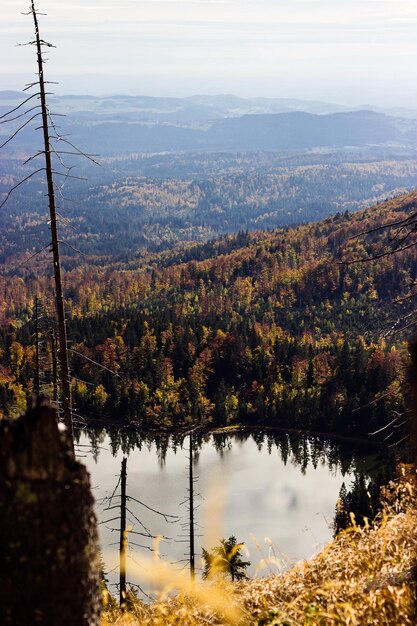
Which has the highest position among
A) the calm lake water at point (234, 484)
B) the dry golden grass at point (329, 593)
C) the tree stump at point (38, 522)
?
the tree stump at point (38, 522)

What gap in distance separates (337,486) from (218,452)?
2134 cm

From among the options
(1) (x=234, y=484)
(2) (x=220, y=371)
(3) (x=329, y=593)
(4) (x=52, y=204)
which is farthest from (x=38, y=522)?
(2) (x=220, y=371)

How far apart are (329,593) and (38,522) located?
429 cm

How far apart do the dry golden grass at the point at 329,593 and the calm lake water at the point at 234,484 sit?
4110 cm

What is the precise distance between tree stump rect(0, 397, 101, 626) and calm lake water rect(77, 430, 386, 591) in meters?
45.5

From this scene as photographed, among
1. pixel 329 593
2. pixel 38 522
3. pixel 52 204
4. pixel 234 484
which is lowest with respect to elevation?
pixel 234 484

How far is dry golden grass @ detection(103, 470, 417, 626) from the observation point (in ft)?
22.2

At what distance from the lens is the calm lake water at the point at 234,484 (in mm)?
62438

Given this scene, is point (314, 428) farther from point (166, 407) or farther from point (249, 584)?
point (249, 584)

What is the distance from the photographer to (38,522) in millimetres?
4504

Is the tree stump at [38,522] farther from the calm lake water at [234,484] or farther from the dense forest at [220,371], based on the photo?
the dense forest at [220,371]

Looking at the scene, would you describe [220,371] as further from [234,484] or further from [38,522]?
[38,522]

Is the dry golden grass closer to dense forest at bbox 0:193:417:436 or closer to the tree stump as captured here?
the tree stump

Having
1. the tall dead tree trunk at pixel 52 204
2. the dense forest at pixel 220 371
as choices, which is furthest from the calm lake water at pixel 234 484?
the tall dead tree trunk at pixel 52 204
